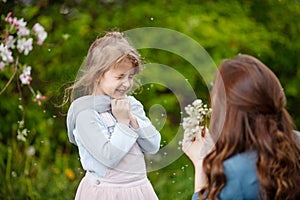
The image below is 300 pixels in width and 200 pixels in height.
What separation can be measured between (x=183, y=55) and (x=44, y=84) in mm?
995

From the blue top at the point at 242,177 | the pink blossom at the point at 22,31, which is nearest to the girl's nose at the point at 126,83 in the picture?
the blue top at the point at 242,177

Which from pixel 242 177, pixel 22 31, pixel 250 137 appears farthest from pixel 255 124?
pixel 22 31

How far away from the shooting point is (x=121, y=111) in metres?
2.27

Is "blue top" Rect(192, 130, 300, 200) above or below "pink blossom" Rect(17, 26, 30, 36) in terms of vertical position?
below

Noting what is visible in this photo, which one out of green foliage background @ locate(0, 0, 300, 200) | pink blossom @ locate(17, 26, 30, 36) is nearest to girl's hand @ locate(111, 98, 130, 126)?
pink blossom @ locate(17, 26, 30, 36)

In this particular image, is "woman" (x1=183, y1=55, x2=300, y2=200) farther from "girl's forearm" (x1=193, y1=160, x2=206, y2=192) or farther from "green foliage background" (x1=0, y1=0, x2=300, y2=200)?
"green foliage background" (x1=0, y1=0, x2=300, y2=200)

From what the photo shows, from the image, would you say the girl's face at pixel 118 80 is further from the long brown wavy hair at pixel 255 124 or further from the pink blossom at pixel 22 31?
the pink blossom at pixel 22 31

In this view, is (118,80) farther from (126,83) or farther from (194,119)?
(194,119)

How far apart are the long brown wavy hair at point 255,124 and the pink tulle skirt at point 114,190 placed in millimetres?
363

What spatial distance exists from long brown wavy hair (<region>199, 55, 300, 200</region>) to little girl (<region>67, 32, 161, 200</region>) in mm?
350

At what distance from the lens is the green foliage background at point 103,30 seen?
12.8 feet

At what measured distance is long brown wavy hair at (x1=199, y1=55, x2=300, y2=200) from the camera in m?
2.00

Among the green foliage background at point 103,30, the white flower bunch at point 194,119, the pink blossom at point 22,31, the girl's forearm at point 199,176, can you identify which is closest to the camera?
the girl's forearm at point 199,176

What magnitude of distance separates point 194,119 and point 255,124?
0.96 ft
